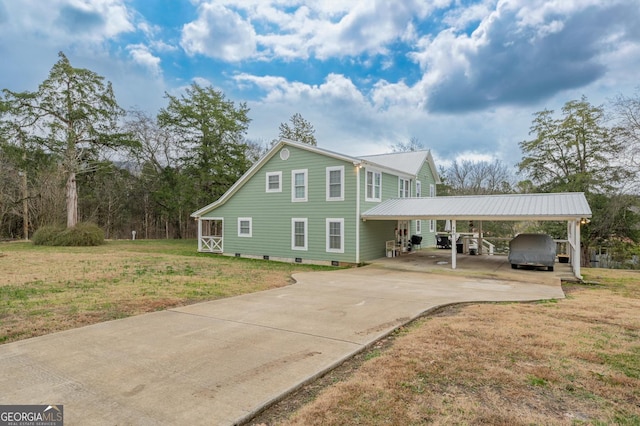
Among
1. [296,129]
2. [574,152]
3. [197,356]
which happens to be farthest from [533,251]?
[296,129]

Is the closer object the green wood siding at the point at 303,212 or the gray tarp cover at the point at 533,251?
the gray tarp cover at the point at 533,251

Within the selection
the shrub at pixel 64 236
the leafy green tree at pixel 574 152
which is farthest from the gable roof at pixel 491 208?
the shrub at pixel 64 236

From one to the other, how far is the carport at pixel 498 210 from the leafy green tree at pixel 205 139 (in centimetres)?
1485

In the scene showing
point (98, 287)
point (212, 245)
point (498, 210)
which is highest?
point (498, 210)

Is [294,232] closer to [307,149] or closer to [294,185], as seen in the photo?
[294,185]

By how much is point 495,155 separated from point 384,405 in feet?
126

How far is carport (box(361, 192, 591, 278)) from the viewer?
455 inches

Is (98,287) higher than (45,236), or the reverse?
(45,236)

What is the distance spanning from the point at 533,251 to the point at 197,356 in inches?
527

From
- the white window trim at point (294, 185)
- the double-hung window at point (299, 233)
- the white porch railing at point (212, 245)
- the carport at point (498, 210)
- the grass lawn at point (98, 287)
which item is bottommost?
the grass lawn at point (98, 287)

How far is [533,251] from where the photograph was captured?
516 inches

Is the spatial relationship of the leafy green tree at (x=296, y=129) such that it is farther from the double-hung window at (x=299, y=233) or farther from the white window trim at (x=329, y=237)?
the white window trim at (x=329, y=237)

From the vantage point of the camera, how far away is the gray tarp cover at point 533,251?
42.0 ft
